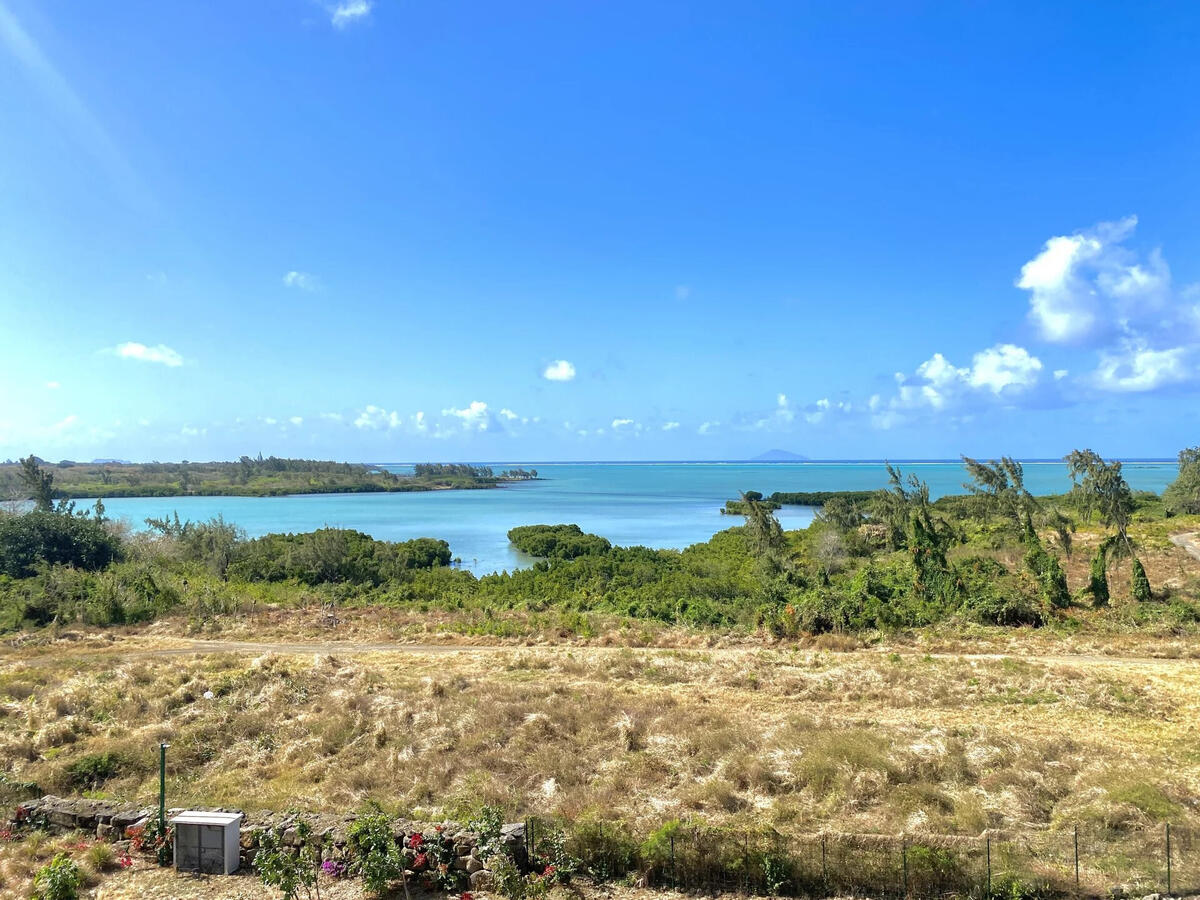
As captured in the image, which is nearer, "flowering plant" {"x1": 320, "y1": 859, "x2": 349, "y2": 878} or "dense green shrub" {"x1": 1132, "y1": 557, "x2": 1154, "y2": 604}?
"flowering plant" {"x1": 320, "y1": 859, "x2": 349, "y2": 878}

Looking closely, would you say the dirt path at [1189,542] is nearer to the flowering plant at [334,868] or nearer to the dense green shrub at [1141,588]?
the dense green shrub at [1141,588]

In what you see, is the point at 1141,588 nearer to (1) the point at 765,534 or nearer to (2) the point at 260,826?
(1) the point at 765,534

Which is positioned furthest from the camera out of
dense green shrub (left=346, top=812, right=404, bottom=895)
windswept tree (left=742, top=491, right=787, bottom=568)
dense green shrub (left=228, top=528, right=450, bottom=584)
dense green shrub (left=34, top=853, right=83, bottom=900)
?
dense green shrub (left=228, top=528, right=450, bottom=584)

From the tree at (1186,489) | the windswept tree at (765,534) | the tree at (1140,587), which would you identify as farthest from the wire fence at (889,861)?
the tree at (1186,489)

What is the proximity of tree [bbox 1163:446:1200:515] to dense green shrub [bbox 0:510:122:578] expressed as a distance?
255ft

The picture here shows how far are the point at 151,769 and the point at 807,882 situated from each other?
12389mm

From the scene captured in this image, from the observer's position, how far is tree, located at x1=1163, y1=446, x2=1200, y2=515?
54.9m

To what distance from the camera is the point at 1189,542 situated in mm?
39156

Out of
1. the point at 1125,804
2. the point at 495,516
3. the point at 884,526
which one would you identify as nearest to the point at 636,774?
the point at 1125,804

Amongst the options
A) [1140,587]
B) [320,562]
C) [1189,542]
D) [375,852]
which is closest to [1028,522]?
[1140,587]

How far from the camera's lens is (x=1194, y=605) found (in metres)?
23.6

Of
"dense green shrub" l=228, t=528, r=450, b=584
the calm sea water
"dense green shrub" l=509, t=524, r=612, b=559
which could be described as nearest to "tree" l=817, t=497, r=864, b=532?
the calm sea water

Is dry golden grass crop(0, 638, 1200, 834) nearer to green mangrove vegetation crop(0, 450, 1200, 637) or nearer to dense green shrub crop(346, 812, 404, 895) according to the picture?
dense green shrub crop(346, 812, 404, 895)

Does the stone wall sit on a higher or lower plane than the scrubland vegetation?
higher
